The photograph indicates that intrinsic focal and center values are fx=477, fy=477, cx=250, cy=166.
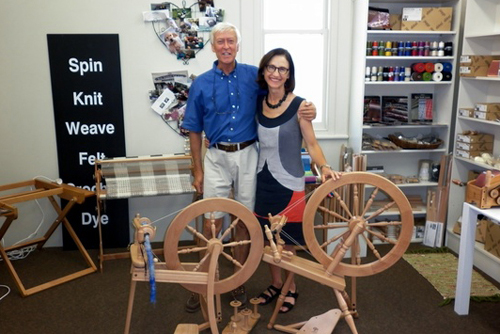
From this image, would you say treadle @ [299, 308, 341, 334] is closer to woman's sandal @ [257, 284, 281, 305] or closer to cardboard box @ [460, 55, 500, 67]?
woman's sandal @ [257, 284, 281, 305]

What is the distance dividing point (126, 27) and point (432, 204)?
9.25 ft

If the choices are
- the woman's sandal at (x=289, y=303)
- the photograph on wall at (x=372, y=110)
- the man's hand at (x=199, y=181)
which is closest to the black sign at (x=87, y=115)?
the man's hand at (x=199, y=181)

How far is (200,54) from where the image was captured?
3.77 m

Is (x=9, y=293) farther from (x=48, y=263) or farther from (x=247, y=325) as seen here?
(x=247, y=325)

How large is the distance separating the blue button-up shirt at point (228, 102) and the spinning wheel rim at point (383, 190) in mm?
656

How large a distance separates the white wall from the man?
1136 mm

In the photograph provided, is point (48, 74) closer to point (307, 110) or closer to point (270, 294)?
point (307, 110)

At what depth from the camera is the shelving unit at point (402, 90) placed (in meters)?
3.72

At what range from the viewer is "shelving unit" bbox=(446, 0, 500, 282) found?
11.3 ft

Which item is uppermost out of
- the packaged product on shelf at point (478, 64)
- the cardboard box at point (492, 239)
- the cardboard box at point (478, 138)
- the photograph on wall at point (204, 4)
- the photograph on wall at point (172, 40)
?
the photograph on wall at point (204, 4)

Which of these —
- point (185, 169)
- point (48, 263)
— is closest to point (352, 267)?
point (185, 169)

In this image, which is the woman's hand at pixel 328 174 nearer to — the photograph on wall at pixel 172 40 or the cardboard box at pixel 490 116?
the cardboard box at pixel 490 116

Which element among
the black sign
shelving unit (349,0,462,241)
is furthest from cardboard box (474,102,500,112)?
the black sign

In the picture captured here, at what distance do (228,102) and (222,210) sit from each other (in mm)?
776
